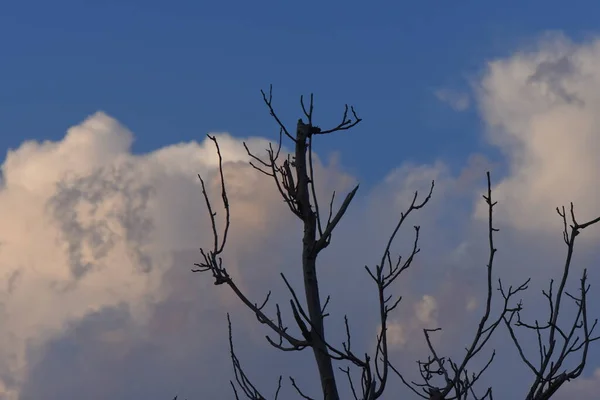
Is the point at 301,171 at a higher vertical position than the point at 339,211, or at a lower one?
higher

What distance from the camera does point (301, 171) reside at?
17.9 feet

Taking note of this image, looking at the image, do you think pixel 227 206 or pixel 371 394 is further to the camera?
pixel 227 206

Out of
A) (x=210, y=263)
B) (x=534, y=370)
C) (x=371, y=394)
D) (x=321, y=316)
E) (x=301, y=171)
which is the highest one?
(x=301, y=171)

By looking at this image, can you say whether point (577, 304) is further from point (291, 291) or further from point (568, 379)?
point (291, 291)

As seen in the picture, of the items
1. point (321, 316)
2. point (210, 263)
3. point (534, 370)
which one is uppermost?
point (210, 263)

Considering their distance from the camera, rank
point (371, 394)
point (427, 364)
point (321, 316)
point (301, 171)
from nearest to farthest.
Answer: point (371, 394) < point (321, 316) < point (301, 171) < point (427, 364)

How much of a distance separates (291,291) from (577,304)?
86.6 inches

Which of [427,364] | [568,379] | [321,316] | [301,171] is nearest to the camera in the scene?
[568,379]

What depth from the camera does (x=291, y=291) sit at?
14.9 ft

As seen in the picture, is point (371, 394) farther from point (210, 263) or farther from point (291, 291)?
point (210, 263)

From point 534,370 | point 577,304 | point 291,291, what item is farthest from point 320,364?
point 577,304

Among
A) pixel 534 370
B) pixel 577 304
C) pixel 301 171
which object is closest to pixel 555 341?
pixel 534 370

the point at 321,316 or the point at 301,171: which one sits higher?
the point at 301,171

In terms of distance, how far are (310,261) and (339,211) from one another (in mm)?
404
